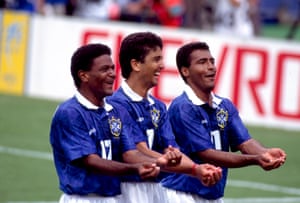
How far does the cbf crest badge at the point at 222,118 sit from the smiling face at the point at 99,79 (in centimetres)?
120

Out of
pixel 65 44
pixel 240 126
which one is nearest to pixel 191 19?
pixel 65 44

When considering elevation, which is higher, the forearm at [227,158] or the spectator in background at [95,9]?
the forearm at [227,158]

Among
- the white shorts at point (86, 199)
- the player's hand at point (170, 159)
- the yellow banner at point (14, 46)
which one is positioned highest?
the player's hand at point (170, 159)

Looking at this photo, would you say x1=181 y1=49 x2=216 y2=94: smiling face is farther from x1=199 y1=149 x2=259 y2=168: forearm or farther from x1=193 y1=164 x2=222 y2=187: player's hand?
x1=193 y1=164 x2=222 y2=187: player's hand

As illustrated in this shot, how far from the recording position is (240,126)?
10438 millimetres

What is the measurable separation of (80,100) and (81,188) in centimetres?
72

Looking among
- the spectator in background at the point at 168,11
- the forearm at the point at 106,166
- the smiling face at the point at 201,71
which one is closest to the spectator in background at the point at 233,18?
the spectator in background at the point at 168,11

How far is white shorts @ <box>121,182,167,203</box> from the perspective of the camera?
10188 mm

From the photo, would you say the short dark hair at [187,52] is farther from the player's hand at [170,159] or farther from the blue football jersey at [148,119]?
the player's hand at [170,159]

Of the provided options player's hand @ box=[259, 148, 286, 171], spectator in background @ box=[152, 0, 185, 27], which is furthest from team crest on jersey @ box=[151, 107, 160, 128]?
spectator in background @ box=[152, 0, 185, 27]

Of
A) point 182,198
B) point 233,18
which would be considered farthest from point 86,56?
point 233,18

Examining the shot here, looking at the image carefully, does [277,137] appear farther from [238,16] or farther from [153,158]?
[153,158]

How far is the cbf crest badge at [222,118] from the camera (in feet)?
33.9

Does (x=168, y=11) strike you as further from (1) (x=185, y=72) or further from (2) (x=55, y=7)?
(1) (x=185, y=72)
